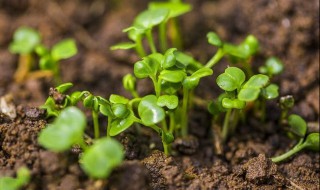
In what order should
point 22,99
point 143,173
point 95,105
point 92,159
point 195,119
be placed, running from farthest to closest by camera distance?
point 22,99 < point 195,119 < point 95,105 < point 143,173 < point 92,159

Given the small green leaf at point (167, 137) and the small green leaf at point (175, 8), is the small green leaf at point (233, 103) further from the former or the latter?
the small green leaf at point (175, 8)

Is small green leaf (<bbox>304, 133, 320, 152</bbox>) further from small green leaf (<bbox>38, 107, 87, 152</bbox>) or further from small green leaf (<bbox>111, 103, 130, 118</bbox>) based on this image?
small green leaf (<bbox>38, 107, 87, 152</bbox>)

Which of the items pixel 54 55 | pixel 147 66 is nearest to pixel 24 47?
pixel 54 55

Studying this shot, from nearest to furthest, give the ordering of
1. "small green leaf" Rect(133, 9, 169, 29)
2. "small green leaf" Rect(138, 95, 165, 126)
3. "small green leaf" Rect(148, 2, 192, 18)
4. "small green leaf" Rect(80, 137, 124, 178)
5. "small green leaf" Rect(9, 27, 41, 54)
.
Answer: "small green leaf" Rect(80, 137, 124, 178) < "small green leaf" Rect(138, 95, 165, 126) < "small green leaf" Rect(133, 9, 169, 29) < "small green leaf" Rect(148, 2, 192, 18) < "small green leaf" Rect(9, 27, 41, 54)

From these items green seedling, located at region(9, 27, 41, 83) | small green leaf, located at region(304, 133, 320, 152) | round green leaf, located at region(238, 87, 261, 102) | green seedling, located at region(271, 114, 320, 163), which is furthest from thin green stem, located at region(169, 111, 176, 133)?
green seedling, located at region(9, 27, 41, 83)

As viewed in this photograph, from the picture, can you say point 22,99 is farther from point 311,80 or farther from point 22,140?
point 311,80

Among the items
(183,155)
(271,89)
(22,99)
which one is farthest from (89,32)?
(271,89)
